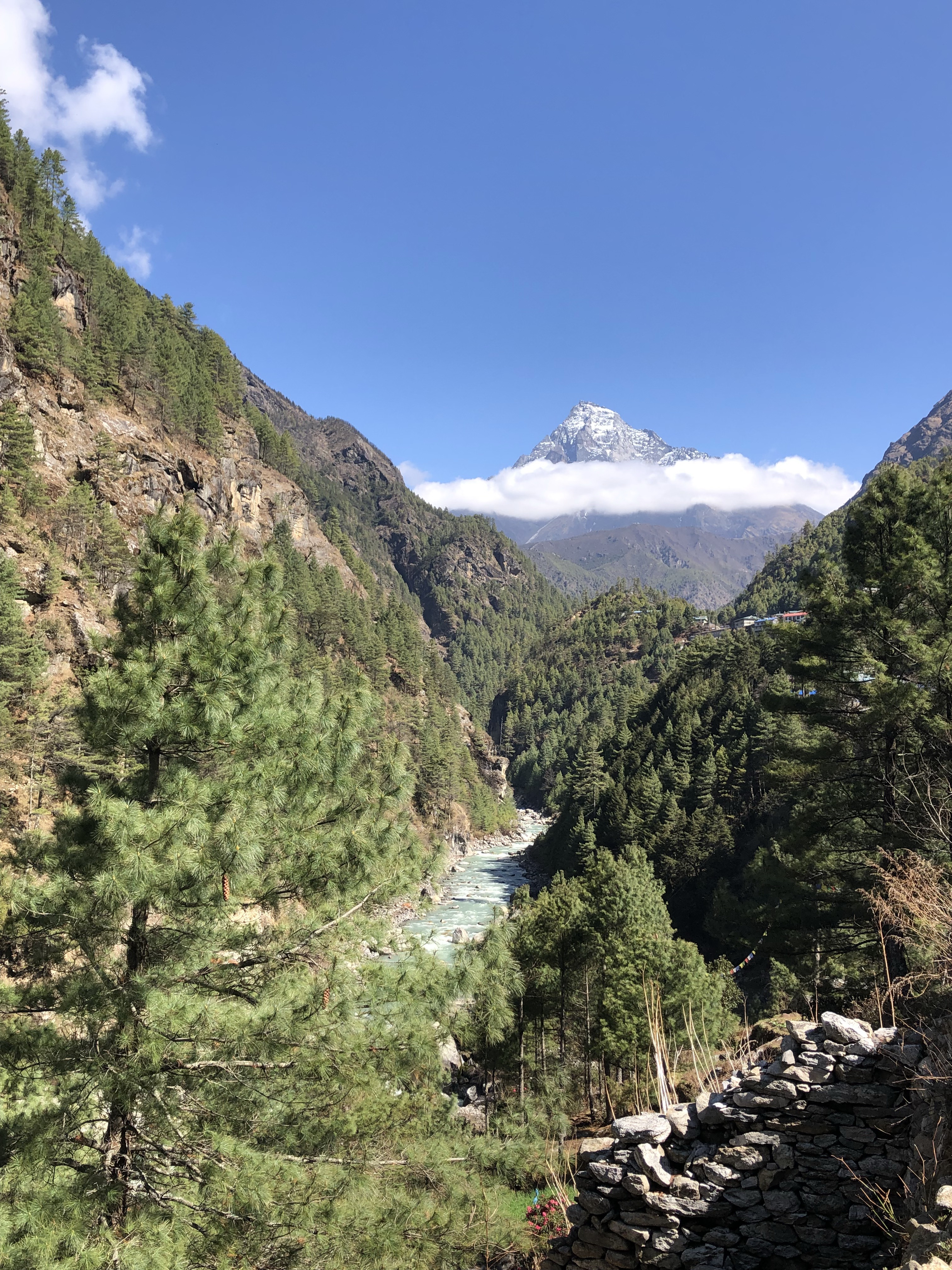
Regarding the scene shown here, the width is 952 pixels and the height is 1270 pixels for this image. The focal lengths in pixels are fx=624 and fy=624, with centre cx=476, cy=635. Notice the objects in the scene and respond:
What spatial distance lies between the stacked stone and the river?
2534 cm

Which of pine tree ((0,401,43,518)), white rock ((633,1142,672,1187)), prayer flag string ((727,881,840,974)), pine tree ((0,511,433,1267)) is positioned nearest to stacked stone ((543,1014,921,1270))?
white rock ((633,1142,672,1187))

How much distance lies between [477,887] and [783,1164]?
60377 mm

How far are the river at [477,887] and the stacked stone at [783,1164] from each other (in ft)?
83.2

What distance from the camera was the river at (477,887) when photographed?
4516cm

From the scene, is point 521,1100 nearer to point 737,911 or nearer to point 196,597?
point 737,911

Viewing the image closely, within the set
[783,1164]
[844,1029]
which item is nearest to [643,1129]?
[783,1164]

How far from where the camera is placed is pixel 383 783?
290 inches

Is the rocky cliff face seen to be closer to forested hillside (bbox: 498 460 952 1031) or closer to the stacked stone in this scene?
forested hillside (bbox: 498 460 952 1031)

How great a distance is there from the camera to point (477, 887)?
6281 centimetres

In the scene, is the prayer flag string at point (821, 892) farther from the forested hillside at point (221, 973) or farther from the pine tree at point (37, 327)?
the pine tree at point (37, 327)

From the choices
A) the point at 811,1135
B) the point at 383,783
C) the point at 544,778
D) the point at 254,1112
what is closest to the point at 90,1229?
the point at 254,1112

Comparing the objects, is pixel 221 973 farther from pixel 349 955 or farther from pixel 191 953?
pixel 349 955

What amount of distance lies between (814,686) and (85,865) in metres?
12.4

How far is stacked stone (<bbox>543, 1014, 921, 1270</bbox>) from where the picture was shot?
19.0 feet
